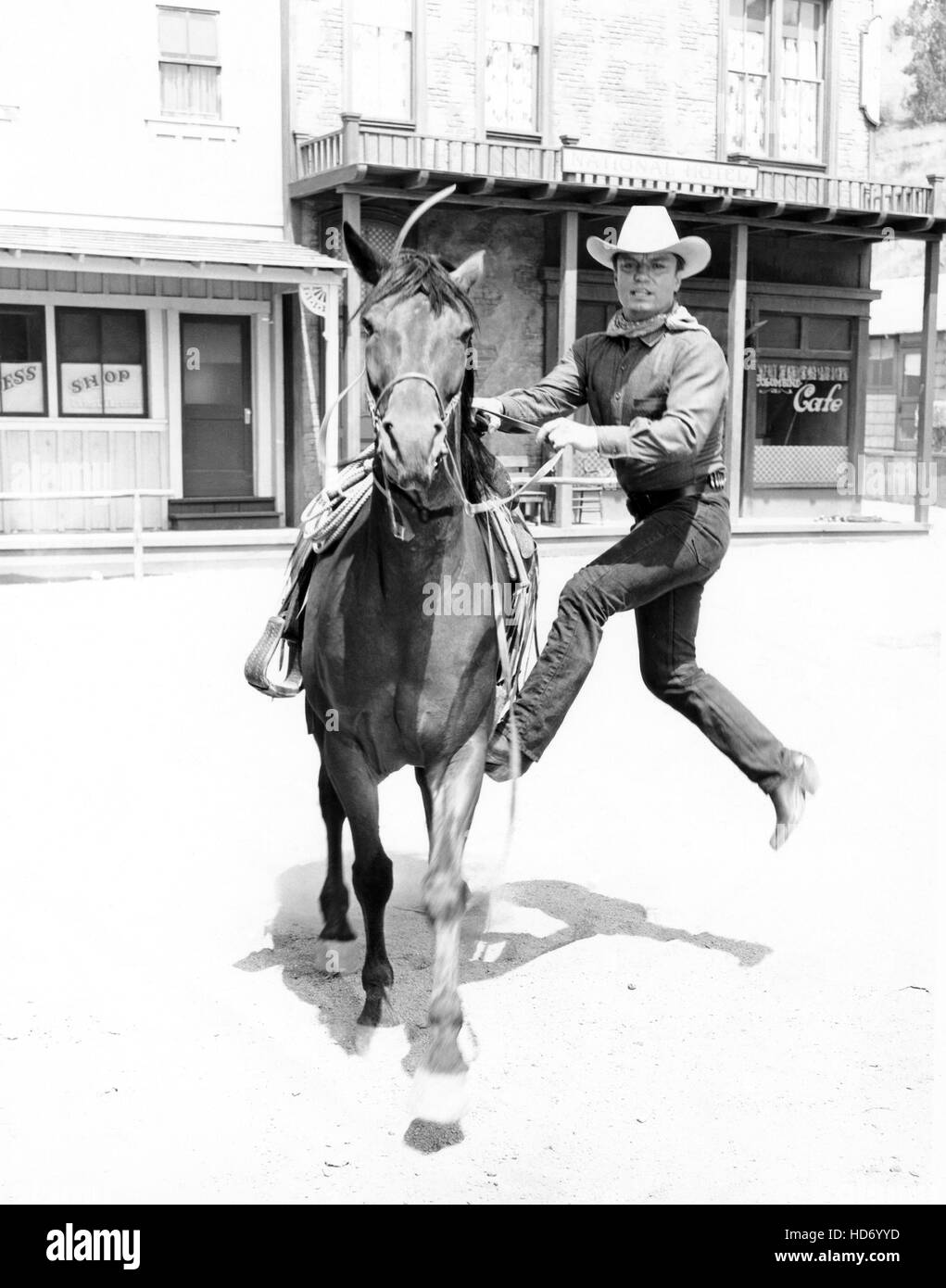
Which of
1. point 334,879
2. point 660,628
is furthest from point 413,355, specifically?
point 334,879

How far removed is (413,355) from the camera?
11.4 feet

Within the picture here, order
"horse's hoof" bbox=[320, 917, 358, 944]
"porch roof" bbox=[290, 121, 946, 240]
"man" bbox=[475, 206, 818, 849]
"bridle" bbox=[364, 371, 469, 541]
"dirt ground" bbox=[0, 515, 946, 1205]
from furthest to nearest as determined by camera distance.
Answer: "porch roof" bbox=[290, 121, 946, 240]
"horse's hoof" bbox=[320, 917, 358, 944]
"man" bbox=[475, 206, 818, 849]
"dirt ground" bbox=[0, 515, 946, 1205]
"bridle" bbox=[364, 371, 469, 541]

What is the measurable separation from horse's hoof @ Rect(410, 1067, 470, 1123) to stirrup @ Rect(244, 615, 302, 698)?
4.83 feet

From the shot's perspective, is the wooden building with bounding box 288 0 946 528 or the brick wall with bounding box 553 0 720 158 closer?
the wooden building with bounding box 288 0 946 528

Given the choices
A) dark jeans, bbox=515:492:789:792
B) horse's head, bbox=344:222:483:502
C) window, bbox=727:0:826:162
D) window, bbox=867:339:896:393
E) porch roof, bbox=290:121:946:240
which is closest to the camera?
horse's head, bbox=344:222:483:502

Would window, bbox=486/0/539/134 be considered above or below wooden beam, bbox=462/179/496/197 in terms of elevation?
above

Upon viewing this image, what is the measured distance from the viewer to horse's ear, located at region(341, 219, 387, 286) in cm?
369

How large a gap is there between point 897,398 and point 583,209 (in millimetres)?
14842

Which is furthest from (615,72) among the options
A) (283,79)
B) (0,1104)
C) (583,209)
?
(0,1104)

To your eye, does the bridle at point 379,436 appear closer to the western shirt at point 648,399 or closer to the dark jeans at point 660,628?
the western shirt at point 648,399

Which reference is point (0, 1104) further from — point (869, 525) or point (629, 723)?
point (869, 525)

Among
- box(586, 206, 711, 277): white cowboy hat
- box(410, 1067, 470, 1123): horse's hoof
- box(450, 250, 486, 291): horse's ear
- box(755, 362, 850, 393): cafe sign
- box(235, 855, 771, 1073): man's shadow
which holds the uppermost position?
box(755, 362, 850, 393): cafe sign

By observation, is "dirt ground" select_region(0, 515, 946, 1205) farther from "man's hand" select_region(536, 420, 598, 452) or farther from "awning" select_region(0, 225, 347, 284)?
"awning" select_region(0, 225, 347, 284)

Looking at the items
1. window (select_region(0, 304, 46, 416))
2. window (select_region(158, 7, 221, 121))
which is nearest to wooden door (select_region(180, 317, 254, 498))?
window (select_region(0, 304, 46, 416))
